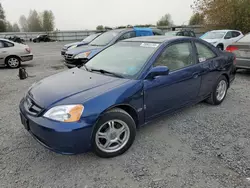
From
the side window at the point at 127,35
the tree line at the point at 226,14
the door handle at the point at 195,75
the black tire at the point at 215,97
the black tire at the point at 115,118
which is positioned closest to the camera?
the black tire at the point at 115,118

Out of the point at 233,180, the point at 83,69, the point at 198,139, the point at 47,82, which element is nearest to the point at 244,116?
the point at 198,139

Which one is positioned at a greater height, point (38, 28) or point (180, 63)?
point (38, 28)

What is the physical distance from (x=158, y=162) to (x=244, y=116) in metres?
2.26

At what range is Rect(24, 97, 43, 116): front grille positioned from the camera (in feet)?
8.11

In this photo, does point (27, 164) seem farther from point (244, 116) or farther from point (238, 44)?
point (238, 44)

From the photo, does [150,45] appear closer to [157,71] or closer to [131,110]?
[157,71]

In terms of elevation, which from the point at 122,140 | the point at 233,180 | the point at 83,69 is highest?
the point at 83,69

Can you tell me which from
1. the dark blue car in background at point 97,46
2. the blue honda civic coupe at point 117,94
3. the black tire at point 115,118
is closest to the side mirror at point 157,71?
the blue honda civic coupe at point 117,94

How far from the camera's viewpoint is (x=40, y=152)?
2.79 meters

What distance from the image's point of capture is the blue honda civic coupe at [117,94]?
2.35 m

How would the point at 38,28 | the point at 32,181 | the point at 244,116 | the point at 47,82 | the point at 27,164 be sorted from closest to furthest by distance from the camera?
the point at 32,181 < the point at 27,164 < the point at 47,82 < the point at 244,116 < the point at 38,28

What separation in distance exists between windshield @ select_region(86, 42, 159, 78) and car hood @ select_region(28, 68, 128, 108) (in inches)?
9.3

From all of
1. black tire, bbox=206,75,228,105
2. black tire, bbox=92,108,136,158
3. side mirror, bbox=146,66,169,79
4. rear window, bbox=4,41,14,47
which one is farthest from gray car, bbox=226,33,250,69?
rear window, bbox=4,41,14,47

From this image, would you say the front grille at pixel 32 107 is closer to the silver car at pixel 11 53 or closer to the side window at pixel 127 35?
the side window at pixel 127 35
